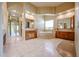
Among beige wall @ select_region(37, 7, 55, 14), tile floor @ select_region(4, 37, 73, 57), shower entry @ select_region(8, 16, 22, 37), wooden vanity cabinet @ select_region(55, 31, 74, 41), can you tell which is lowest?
tile floor @ select_region(4, 37, 73, 57)

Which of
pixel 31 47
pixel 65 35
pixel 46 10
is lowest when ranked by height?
pixel 31 47

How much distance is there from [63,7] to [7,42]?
921 millimetres

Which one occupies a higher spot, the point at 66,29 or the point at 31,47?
the point at 66,29

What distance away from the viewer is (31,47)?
1.98 m

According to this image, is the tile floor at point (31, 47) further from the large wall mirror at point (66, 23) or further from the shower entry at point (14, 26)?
the large wall mirror at point (66, 23)

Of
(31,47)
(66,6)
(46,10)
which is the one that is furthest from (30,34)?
(66,6)

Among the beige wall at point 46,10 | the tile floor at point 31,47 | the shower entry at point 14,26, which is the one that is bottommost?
the tile floor at point 31,47

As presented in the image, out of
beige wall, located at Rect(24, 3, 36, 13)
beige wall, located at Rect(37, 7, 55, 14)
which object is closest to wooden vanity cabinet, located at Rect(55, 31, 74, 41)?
beige wall, located at Rect(37, 7, 55, 14)

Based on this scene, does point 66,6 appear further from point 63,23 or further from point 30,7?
point 30,7

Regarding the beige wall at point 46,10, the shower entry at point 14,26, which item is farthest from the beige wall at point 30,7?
the shower entry at point 14,26

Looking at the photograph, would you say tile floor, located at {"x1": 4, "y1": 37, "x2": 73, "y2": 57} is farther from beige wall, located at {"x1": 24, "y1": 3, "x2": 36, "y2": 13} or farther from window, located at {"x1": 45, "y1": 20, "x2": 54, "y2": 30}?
beige wall, located at {"x1": 24, "y1": 3, "x2": 36, "y2": 13}

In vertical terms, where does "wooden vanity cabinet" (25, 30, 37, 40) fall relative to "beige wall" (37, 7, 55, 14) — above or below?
below

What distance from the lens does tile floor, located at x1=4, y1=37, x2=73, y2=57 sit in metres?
1.95

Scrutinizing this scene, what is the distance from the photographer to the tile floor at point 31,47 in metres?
1.95
